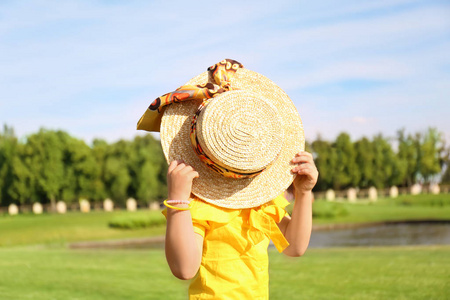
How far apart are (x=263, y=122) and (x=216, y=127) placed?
0.26 metres

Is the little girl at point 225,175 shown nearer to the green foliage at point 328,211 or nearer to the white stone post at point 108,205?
the green foliage at point 328,211

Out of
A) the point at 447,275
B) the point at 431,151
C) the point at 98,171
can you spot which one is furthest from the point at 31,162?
the point at 447,275

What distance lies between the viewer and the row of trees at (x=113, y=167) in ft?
144

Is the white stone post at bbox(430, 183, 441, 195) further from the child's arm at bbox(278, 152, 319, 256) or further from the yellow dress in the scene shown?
the yellow dress

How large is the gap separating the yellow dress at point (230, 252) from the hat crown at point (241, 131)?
0.85ft

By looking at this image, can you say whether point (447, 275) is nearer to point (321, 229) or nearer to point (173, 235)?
point (173, 235)

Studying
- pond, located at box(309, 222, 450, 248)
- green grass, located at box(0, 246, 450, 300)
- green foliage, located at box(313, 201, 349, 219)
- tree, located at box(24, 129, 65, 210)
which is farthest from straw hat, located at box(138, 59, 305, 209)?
tree, located at box(24, 129, 65, 210)

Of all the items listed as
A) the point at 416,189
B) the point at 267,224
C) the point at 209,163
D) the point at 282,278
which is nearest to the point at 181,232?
the point at 209,163

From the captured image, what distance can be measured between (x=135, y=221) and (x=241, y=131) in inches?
980

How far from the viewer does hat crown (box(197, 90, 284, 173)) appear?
7.68ft

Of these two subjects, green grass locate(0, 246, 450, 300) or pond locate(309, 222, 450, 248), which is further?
pond locate(309, 222, 450, 248)

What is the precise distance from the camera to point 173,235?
2.29 metres

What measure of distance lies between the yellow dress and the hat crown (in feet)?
0.85

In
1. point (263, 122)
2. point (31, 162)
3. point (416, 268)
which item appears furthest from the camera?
point (31, 162)
